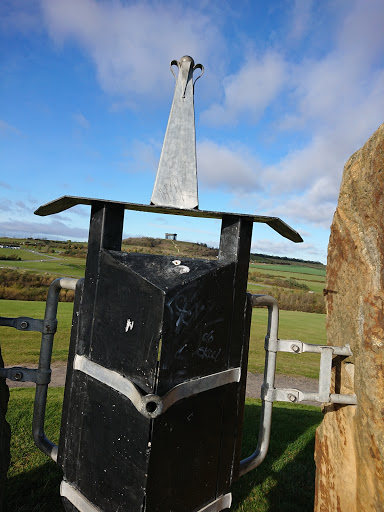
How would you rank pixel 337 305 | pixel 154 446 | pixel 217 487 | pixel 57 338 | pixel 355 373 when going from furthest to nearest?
pixel 57 338, pixel 337 305, pixel 355 373, pixel 217 487, pixel 154 446

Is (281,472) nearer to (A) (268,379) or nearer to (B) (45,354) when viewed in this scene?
(A) (268,379)

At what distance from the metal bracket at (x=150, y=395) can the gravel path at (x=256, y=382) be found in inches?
269

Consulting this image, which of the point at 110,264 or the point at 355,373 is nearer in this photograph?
the point at 110,264

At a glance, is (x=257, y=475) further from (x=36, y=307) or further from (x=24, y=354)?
(x=36, y=307)

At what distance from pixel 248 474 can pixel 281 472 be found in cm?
45

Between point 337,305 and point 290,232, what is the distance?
85cm

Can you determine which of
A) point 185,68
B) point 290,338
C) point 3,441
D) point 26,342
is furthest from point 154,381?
point 290,338

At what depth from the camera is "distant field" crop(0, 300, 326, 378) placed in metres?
9.78

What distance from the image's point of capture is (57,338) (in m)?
11.3

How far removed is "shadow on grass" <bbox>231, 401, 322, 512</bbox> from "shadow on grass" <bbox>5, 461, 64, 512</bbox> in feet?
6.37

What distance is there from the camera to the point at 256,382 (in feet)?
31.2

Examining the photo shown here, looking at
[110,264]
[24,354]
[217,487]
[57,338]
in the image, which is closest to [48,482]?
[217,487]

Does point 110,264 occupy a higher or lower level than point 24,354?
higher

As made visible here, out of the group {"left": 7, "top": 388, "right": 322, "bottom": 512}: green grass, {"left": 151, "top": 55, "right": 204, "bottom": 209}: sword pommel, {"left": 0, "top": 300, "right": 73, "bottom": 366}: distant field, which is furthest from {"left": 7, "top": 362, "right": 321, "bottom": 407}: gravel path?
{"left": 151, "top": 55, "right": 204, "bottom": 209}: sword pommel
